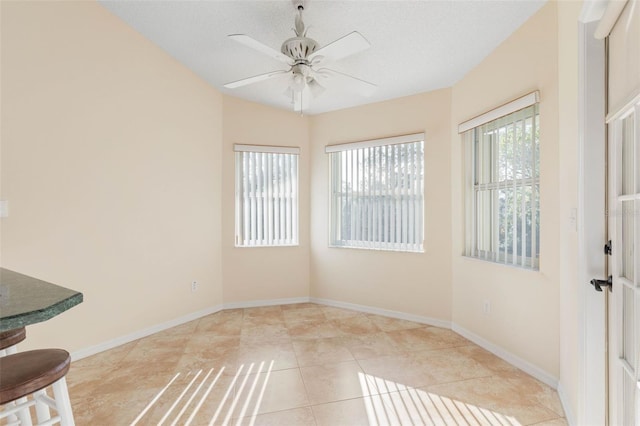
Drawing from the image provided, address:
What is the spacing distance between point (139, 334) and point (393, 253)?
109 inches

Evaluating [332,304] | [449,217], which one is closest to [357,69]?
[449,217]

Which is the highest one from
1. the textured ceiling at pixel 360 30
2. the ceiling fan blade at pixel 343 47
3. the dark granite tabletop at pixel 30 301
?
the textured ceiling at pixel 360 30

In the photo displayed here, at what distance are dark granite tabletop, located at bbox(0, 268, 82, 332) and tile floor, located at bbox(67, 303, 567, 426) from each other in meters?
1.17

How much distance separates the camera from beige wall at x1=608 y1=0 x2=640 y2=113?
43.6 inches

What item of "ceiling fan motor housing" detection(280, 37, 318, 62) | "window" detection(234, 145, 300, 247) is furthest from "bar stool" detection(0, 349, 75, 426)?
"window" detection(234, 145, 300, 247)

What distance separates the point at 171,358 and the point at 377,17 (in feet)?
10.3

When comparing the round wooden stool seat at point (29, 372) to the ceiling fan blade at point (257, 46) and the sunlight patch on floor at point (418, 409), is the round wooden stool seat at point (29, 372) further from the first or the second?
the ceiling fan blade at point (257, 46)

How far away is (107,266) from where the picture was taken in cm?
271

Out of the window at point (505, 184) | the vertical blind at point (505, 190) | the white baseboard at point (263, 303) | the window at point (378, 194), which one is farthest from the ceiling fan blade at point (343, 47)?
the white baseboard at point (263, 303)

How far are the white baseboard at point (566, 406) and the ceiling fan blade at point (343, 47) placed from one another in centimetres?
246

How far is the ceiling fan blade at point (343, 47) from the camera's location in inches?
72.6

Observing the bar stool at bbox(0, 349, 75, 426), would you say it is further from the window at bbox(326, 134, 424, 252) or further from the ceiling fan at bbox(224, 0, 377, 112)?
the window at bbox(326, 134, 424, 252)

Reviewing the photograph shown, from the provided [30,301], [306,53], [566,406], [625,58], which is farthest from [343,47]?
[566,406]

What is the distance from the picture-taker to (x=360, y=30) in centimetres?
246
